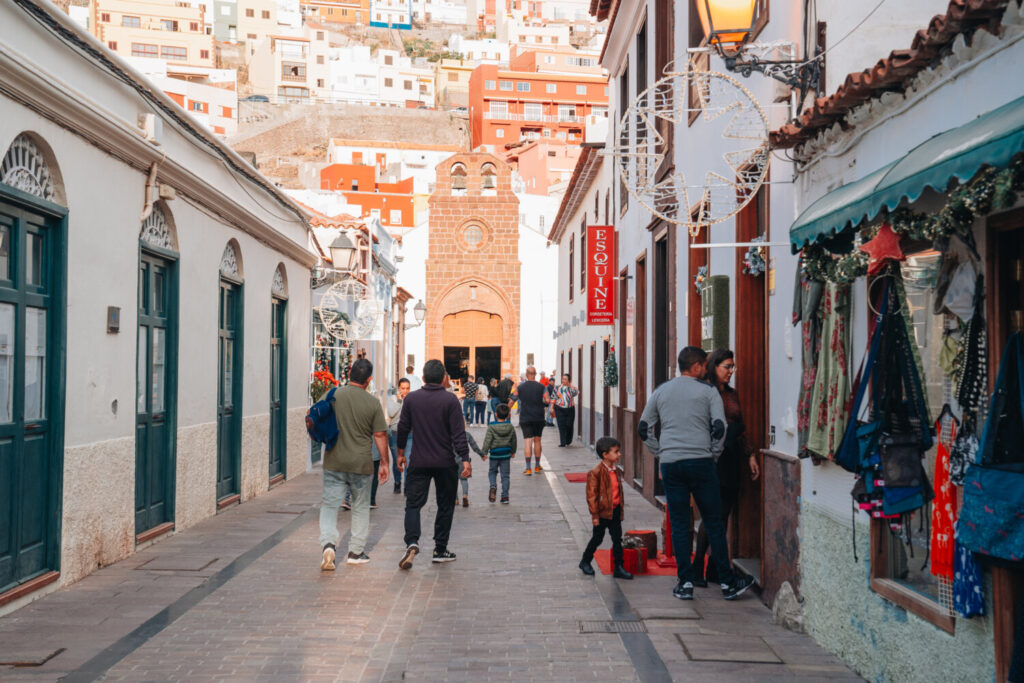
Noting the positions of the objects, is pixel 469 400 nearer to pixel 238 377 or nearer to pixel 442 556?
pixel 238 377

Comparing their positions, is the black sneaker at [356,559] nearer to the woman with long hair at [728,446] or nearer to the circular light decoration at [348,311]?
the woman with long hair at [728,446]

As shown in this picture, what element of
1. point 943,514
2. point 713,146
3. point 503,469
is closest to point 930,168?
point 943,514

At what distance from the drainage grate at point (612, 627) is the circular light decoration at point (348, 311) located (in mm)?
12785

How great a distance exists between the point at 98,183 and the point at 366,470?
10.5ft

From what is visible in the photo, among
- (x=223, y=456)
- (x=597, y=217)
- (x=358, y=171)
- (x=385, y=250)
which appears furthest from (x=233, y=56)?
(x=223, y=456)

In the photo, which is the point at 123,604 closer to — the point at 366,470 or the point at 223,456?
the point at 366,470

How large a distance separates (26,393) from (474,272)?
122ft

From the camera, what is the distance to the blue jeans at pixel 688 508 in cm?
769

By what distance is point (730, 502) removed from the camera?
831 cm

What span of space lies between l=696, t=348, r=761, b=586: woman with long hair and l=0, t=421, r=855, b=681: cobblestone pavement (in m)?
0.49

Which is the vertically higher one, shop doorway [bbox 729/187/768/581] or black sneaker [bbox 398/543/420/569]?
shop doorway [bbox 729/187/768/581]

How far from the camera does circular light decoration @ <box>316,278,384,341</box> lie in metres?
19.5

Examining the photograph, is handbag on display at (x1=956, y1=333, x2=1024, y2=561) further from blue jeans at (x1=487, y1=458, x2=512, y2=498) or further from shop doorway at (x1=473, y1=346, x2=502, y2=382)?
shop doorway at (x1=473, y1=346, x2=502, y2=382)

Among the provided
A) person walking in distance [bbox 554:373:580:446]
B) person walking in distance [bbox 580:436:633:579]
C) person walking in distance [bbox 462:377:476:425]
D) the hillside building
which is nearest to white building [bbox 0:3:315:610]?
person walking in distance [bbox 580:436:633:579]
